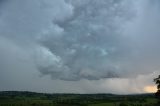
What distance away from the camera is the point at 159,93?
124 m

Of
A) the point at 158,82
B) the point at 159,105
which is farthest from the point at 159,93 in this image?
the point at 159,105

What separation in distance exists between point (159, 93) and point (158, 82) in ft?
15.1

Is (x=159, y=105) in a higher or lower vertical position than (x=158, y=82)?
lower

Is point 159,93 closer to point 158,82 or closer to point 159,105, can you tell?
point 158,82

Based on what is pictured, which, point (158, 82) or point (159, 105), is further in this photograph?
point (159, 105)

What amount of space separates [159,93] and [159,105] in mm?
20829

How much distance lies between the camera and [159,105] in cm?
14212

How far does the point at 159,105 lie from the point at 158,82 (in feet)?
75.4

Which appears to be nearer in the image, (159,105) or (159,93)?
(159,93)

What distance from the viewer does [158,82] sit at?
406ft
